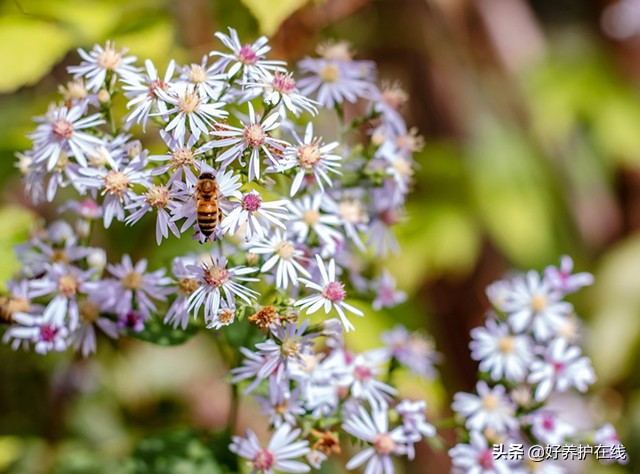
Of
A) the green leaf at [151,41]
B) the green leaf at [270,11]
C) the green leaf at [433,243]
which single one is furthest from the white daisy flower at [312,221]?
the green leaf at [433,243]

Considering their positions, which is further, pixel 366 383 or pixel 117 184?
pixel 366 383

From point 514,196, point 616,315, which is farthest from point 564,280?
point 616,315

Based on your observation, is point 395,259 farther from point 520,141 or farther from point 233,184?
point 233,184

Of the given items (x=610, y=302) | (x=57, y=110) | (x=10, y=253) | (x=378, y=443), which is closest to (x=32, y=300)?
(x=10, y=253)

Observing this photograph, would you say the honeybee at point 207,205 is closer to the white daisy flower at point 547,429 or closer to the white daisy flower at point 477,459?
the white daisy flower at point 477,459

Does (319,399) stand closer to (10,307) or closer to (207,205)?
(207,205)

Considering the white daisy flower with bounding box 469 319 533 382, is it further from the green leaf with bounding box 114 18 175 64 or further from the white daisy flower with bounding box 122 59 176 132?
the green leaf with bounding box 114 18 175 64
